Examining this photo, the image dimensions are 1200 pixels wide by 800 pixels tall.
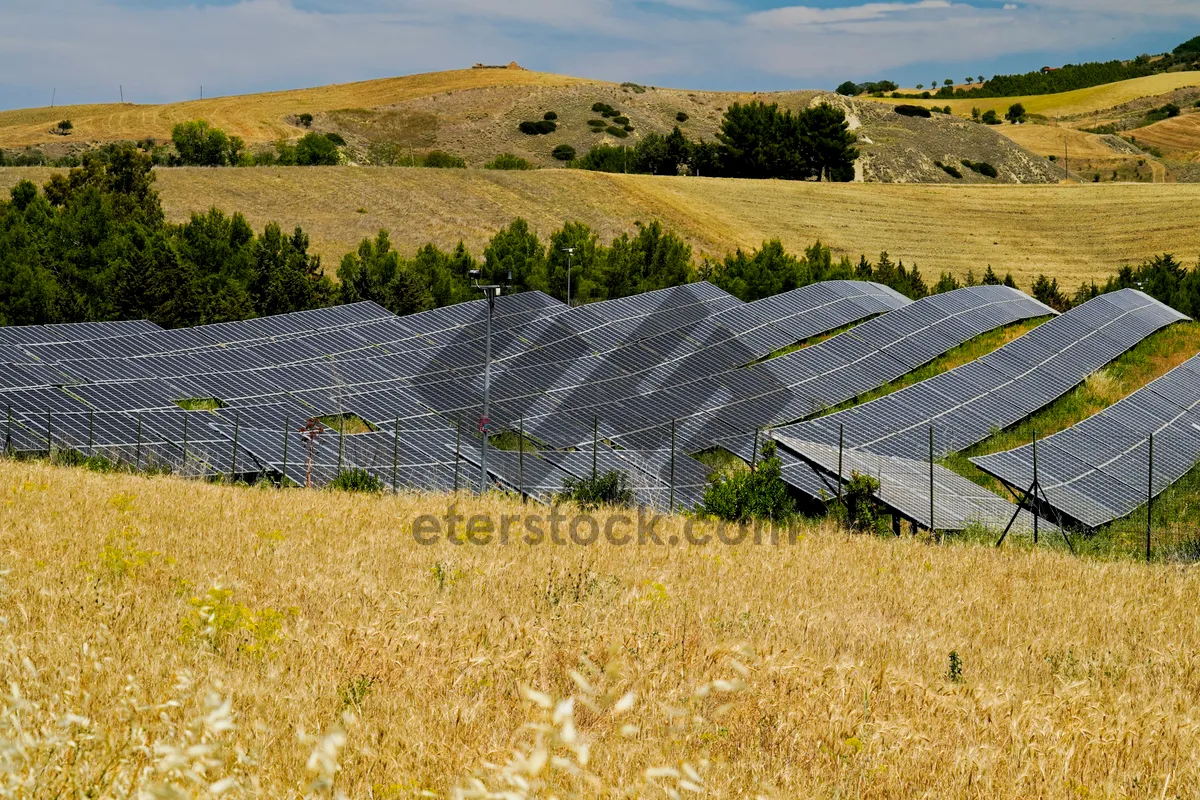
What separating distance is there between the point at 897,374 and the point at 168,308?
1210 inches

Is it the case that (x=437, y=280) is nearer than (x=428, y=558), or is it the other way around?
(x=428, y=558)

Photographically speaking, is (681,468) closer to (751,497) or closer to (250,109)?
(751,497)

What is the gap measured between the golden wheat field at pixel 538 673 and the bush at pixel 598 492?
366 inches

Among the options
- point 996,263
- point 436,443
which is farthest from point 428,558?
point 996,263

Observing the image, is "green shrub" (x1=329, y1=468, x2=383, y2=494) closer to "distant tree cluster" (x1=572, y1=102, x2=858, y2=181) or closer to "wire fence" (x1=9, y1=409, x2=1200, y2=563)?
"wire fence" (x1=9, y1=409, x2=1200, y2=563)

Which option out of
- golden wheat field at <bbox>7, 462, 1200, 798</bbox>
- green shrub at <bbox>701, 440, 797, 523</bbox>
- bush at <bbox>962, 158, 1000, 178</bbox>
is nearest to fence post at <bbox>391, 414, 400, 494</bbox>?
green shrub at <bbox>701, 440, 797, 523</bbox>

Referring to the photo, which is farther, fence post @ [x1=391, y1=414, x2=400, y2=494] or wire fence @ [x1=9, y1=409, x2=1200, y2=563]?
fence post @ [x1=391, y1=414, x2=400, y2=494]

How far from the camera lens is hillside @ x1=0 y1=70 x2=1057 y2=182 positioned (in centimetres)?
12575

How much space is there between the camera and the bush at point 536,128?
5502 inches

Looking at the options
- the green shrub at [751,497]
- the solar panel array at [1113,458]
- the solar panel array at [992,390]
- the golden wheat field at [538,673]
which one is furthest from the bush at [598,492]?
the golden wheat field at [538,673]

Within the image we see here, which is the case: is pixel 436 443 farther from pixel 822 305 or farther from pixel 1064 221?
pixel 1064 221

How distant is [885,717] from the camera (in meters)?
7.57

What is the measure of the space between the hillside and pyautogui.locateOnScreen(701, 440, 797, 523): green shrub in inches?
3745

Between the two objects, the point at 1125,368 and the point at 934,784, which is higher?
the point at 934,784
